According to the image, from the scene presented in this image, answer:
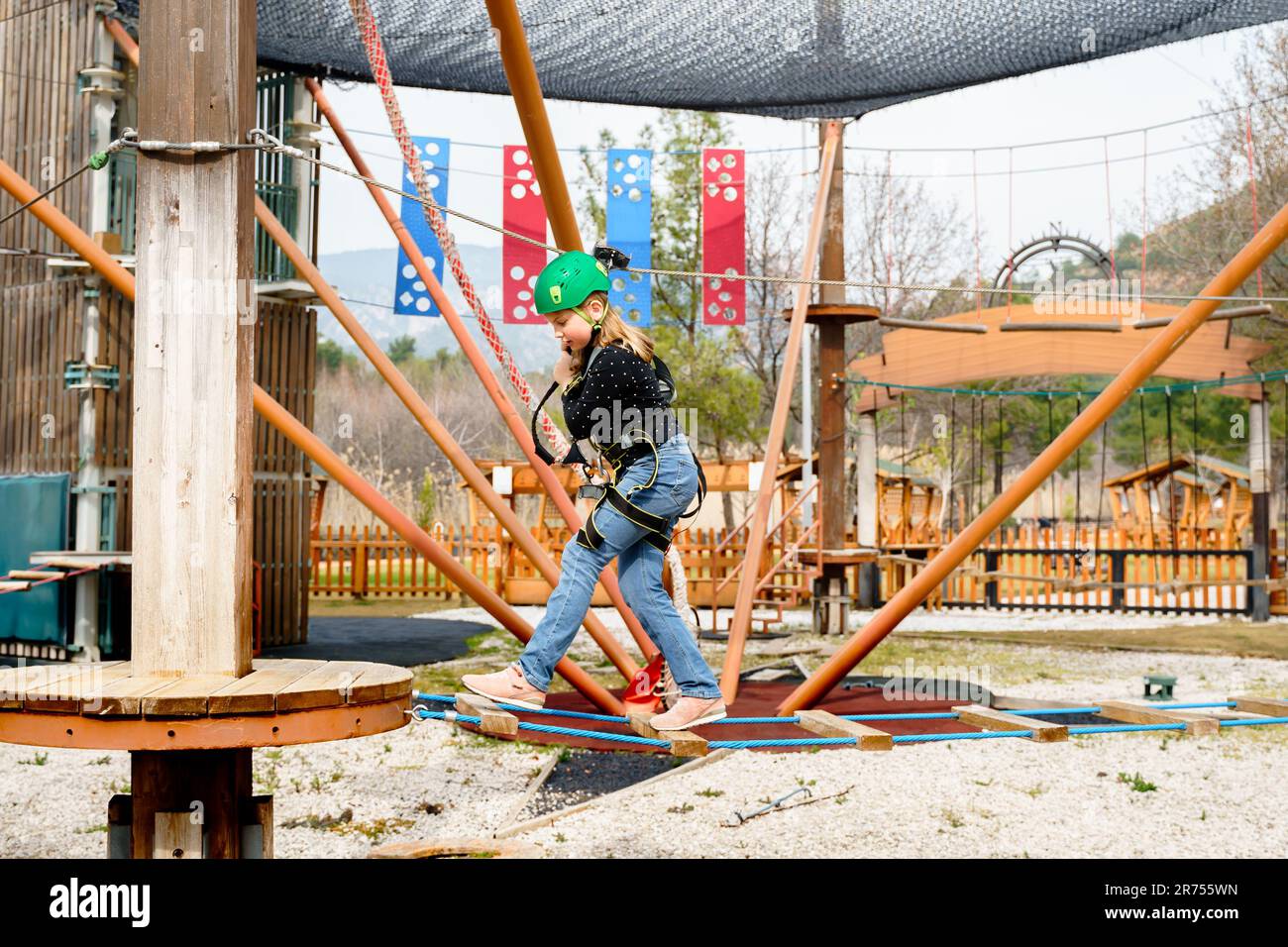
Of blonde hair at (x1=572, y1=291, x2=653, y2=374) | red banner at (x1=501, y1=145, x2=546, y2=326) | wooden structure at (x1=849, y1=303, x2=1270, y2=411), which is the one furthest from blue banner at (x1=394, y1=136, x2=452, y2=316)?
wooden structure at (x1=849, y1=303, x2=1270, y2=411)

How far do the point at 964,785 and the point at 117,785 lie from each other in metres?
4.61

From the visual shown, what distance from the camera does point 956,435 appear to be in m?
29.8

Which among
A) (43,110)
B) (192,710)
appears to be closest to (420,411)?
(192,710)

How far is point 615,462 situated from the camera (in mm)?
4469

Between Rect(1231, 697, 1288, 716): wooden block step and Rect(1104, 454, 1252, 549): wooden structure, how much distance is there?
1551 centimetres

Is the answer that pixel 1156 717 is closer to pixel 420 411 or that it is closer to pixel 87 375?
pixel 420 411

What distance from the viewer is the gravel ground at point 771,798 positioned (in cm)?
569

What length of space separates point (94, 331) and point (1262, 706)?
9736 mm

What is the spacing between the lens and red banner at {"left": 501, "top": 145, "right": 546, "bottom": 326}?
10.7 m

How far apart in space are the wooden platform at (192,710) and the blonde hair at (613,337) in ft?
5.00

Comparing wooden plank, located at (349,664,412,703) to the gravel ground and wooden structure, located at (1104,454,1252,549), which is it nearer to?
the gravel ground

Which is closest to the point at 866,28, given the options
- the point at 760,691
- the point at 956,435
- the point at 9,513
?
the point at 760,691
